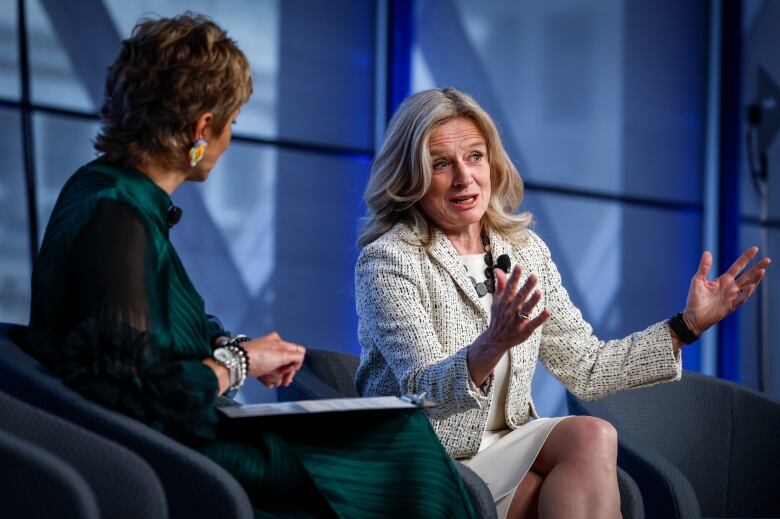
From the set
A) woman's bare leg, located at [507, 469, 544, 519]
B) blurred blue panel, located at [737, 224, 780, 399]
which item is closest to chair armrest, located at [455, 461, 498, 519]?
woman's bare leg, located at [507, 469, 544, 519]

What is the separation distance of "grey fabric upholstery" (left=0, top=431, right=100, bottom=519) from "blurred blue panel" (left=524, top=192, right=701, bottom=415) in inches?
140

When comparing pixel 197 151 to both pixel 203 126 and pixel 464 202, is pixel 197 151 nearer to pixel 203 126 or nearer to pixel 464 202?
pixel 203 126

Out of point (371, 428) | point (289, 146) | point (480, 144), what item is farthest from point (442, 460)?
point (289, 146)

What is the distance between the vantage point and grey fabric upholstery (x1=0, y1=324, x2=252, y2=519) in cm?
167

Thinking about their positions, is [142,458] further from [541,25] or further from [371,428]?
[541,25]

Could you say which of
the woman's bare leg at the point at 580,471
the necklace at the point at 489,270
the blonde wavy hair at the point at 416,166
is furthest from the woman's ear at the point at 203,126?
the woman's bare leg at the point at 580,471

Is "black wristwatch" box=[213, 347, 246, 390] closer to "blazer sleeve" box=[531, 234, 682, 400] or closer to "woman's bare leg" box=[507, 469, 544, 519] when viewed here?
"woman's bare leg" box=[507, 469, 544, 519]

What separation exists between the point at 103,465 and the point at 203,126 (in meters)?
0.63

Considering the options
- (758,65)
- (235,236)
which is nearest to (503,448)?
(235,236)

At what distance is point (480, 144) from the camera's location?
2688 millimetres

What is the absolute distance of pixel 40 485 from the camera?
1523 mm

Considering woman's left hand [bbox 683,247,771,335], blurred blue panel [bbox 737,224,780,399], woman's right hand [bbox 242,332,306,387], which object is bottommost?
blurred blue panel [bbox 737,224,780,399]

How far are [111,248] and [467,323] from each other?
106 centimetres

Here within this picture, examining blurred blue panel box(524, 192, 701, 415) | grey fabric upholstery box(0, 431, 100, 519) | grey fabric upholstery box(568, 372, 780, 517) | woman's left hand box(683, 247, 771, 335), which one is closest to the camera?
grey fabric upholstery box(0, 431, 100, 519)
